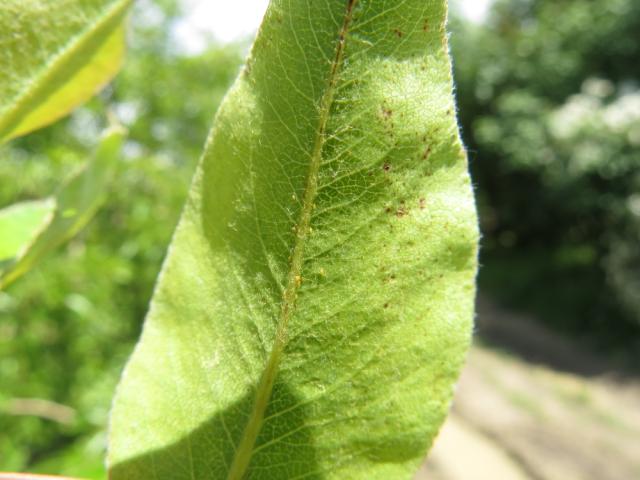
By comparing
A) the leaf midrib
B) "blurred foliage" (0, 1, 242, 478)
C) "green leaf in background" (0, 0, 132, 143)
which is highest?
"blurred foliage" (0, 1, 242, 478)

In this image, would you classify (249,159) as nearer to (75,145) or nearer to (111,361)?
(111,361)

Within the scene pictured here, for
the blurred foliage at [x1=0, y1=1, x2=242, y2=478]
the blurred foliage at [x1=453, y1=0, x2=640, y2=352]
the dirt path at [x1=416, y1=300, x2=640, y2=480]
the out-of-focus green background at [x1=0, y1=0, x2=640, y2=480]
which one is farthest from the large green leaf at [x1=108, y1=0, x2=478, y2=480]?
the blurred foliage at [x1=453, y1=0, x2=640, y2=352]

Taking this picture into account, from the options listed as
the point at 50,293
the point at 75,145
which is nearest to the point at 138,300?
the point at 50,293

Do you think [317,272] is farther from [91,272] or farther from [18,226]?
[91,272]

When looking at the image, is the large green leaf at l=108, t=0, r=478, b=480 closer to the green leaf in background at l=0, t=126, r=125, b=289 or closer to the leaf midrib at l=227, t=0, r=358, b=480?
the leaf midrib at l=227, t=0, r=358, b=480

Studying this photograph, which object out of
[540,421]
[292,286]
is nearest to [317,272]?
[292,286]

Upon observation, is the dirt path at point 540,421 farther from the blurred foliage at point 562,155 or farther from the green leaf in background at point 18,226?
the green leaf in background at point 18,226

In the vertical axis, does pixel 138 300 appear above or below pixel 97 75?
above
